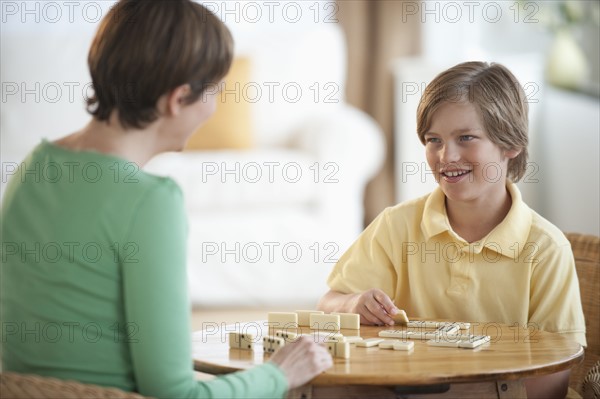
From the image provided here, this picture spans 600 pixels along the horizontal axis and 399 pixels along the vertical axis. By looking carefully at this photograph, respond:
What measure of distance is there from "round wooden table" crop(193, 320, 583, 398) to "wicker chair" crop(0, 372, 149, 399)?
32 centimetres

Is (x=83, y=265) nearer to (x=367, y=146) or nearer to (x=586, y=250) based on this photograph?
(x=586, y=250)

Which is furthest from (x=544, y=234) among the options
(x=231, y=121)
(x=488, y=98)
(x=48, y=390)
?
(x=231, y=121)

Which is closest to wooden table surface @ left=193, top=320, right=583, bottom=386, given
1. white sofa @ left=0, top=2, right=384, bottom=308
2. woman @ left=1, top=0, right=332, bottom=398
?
woman @ left=1, top=0, right=332, bottom=398

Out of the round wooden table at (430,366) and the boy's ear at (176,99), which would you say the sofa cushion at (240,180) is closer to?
the round wooden table at (430,366)

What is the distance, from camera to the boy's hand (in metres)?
1.87

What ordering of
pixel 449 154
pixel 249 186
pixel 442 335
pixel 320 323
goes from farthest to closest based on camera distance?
pixel 249 186, pixel 449 154, pixel 320 323, pixel 442 335

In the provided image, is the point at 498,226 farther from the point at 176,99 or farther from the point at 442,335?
the point at 176,99

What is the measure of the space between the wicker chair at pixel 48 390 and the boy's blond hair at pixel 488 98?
1.01 meters

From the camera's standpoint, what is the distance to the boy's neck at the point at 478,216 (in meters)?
2.04

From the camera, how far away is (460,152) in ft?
6.51

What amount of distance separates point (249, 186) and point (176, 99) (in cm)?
274

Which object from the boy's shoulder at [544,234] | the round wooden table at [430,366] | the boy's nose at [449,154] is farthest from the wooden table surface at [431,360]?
the boy's nose at [449,154]

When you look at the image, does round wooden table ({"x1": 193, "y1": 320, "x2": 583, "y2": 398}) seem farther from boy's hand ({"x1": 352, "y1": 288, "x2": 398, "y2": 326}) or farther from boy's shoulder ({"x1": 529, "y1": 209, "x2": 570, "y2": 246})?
boy's shoulder ({"x1": 529, "y1": 209, "x2": 570, "y2": 246})

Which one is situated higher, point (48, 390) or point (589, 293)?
point (48, 390)
